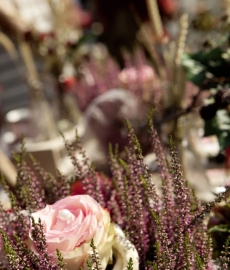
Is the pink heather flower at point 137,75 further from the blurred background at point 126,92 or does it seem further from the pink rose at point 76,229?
the pink rose at point 76,229

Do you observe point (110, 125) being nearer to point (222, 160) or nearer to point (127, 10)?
point (222, 160)

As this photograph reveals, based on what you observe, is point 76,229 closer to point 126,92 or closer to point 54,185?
point 54,185

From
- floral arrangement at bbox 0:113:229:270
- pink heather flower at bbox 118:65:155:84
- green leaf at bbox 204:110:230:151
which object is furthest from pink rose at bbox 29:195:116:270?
pink heather flower at bbox 118:65:155:84

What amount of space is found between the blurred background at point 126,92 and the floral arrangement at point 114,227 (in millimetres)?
79

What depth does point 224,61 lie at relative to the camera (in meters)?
0.65

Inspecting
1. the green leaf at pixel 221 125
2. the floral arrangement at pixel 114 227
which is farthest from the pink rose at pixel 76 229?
the green leaf at pixel 221 125

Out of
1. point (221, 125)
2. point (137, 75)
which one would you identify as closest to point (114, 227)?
point (221, 125)

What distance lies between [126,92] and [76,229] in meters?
0.61

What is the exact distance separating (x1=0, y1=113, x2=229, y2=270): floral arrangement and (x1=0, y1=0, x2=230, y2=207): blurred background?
0.08 m

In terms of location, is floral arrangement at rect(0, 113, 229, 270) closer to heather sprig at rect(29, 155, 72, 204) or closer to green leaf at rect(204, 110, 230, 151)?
heather sprig at rect(29, 155, 72, 204)

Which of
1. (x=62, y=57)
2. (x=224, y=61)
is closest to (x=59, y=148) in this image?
(x=62, y=57)

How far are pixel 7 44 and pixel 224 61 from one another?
2.72ft

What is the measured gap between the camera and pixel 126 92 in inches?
35.2

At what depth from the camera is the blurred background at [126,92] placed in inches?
25.7
